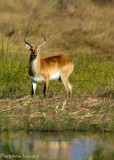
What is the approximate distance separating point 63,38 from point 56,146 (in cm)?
1488

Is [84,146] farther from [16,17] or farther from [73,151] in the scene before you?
[16,17]

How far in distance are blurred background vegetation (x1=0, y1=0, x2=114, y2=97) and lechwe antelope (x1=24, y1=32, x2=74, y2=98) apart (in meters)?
0.45

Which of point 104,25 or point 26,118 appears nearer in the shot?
point 26,118

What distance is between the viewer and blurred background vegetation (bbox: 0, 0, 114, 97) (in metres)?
11.6

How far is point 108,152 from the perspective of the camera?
20.8 feet

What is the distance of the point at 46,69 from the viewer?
1060 centimetres

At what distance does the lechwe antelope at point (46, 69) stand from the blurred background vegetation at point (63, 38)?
0.45m

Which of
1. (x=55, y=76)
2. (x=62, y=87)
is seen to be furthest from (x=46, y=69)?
(x=62, y=87)

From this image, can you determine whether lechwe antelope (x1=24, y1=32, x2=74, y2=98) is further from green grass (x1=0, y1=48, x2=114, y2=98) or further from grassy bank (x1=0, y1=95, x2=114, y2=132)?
grassy bank (x1=0, y1=95, x2=114, y2=132)

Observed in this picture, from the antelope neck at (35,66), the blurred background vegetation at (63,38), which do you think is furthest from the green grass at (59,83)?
the antelope neck at (35,66)

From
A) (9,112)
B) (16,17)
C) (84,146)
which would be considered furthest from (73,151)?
(16,17)

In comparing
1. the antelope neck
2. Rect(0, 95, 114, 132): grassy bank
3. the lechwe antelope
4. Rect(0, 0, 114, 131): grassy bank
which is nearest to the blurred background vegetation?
Rect(0, 0, 114, 131): grassy bank

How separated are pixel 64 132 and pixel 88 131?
372 millimetres

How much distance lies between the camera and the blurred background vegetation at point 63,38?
1164 centimetres
